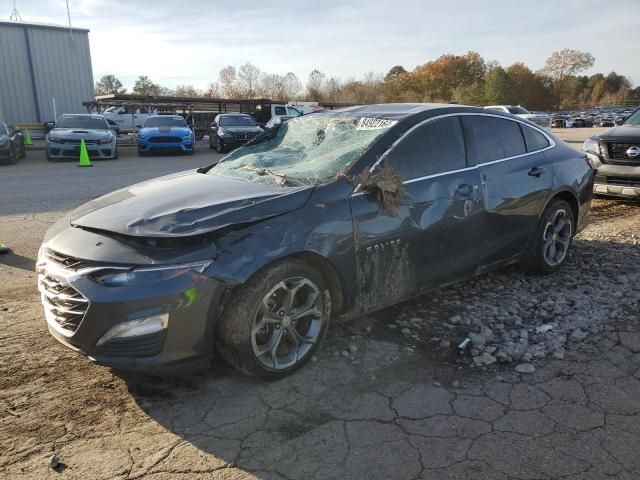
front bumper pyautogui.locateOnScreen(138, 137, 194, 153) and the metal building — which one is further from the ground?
the metal building

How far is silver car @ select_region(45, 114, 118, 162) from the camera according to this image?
16509 millimetres

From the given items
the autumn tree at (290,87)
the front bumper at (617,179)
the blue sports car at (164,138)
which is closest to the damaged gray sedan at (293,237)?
the front bumper at (617,179)

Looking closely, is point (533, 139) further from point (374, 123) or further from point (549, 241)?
point (374, 123)

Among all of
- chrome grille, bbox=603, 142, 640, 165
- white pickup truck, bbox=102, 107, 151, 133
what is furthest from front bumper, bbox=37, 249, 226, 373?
white pickup truck, bbox=102, 107, 151, 133

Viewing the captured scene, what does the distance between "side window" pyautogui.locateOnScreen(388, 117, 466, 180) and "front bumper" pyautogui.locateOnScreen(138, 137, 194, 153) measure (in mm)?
16651

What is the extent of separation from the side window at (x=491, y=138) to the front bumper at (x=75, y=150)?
15232 millimetres

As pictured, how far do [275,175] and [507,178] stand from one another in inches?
81.8

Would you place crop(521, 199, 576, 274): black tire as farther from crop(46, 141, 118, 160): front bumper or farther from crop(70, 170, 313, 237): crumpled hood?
crop(46, 141, 118, 160): front bumper

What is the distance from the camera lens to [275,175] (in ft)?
12.3

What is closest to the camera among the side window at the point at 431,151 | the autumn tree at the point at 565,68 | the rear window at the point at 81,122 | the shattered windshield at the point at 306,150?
the shattered windshield at the point at 306,150

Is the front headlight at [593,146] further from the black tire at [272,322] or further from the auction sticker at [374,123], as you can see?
the black tire at [272,322]

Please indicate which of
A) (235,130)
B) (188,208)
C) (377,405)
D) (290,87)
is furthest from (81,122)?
(290,87)

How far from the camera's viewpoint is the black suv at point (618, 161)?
25.9 feet

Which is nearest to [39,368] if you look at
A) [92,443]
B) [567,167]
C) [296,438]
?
[92,443]
